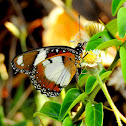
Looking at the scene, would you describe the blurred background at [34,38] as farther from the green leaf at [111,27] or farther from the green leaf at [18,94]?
the green leaf at [111,27]

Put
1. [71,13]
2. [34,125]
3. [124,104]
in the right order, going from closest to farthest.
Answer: [34,125]
[124,104]
[71,13]

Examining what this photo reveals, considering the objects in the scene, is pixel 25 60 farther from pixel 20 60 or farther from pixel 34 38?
pixel 34 38

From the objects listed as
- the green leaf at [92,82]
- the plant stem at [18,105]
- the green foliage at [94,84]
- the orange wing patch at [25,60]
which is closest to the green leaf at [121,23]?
the green foliage at [94,84]

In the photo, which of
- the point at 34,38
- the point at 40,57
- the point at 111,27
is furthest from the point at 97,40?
the point at 34,38

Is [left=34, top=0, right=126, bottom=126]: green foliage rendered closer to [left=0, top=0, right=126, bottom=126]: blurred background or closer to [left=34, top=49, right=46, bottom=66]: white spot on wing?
[left=34, top=49, right=46, bottom=66]: white spot on wing

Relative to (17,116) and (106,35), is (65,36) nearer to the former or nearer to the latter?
(17,116)

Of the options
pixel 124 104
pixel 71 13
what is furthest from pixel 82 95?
pixel 71 13

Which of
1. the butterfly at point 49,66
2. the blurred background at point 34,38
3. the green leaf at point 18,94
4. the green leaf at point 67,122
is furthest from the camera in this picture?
the green leaf at point 18,94
